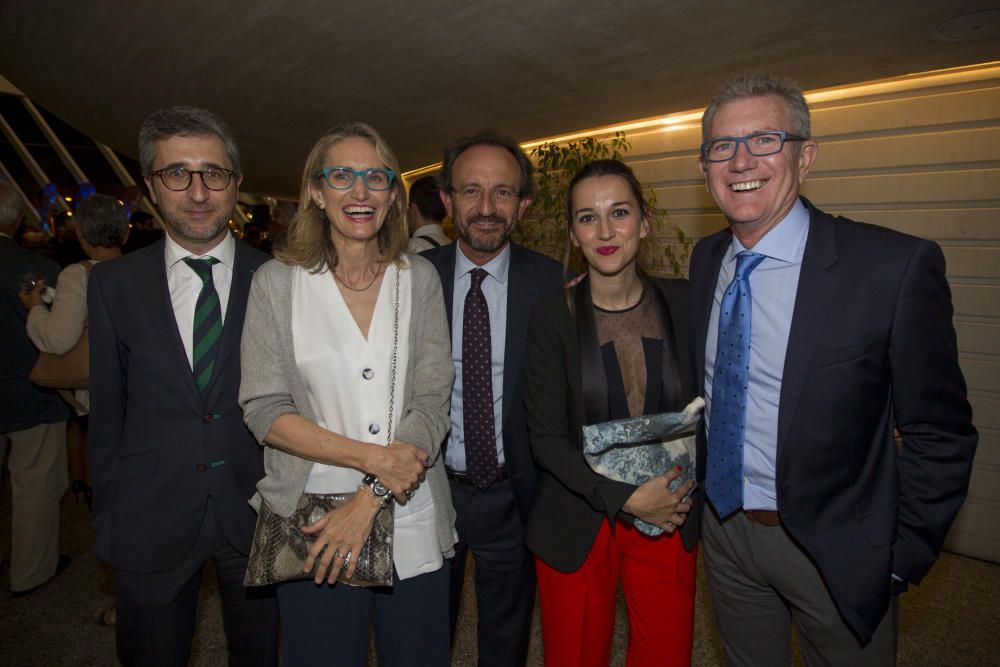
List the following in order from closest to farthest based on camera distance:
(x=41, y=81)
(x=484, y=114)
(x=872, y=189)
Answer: (x=872, y=189) → (x=484, y=114) → (x=41, y=81)

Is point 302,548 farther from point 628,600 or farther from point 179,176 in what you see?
point 179,176

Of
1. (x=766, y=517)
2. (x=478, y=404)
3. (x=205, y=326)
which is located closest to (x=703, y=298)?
(x=766, y=517)

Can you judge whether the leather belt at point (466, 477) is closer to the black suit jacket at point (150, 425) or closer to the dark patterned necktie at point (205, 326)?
the black suit jacket at point (150, 425)

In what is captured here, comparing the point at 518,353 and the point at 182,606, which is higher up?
the point at 518,353

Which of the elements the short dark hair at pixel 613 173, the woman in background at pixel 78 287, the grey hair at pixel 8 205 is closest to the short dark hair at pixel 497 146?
the short dark hair at pixel 613 173

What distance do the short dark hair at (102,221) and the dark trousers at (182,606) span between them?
214cm

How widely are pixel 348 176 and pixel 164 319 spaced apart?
0.72m

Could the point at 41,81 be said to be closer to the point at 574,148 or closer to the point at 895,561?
the point at 574,148

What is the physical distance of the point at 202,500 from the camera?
1.77 m

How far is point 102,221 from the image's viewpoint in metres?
3.17

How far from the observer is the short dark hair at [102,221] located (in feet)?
10.4

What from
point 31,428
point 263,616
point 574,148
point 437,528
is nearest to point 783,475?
point 437,528

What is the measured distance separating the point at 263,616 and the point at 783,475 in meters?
1.69

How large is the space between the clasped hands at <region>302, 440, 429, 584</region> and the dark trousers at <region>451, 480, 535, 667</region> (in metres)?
0.64
